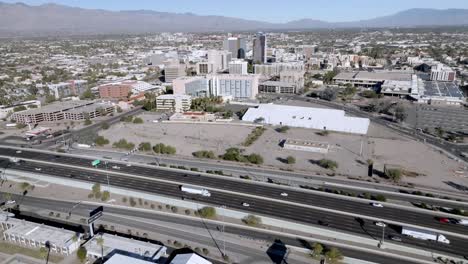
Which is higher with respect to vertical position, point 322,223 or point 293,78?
point 293,78

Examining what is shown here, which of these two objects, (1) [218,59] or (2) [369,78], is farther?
(1) [218,59]

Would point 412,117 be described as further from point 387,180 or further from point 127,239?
point 127,239

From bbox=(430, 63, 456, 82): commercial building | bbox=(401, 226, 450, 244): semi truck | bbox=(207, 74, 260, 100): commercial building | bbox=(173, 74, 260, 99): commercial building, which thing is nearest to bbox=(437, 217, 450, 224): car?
bbox=(401, 226, 450, 244): semi truck

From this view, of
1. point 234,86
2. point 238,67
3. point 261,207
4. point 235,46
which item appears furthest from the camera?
point 235,46

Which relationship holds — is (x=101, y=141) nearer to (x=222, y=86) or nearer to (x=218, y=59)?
(x=222, y=86)

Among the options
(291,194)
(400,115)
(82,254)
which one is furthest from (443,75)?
(82,254)

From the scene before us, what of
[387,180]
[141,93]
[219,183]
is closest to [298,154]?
[387,180]

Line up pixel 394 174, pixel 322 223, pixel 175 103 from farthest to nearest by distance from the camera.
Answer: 1. pixel 175 103
2. pixel 394 174
3. pixel 322 223

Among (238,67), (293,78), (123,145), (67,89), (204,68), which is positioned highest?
(238,67)
